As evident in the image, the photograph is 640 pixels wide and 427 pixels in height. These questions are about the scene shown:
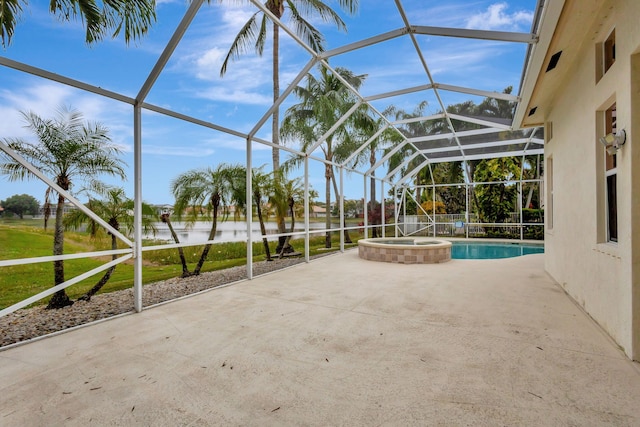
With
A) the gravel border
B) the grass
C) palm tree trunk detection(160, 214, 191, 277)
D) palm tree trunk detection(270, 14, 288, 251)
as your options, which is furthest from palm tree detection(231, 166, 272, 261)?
the grass

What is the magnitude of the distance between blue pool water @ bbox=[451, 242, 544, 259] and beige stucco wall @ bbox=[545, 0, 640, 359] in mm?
5618

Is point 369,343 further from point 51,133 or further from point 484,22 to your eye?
point 484,22

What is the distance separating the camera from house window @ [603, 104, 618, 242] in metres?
3.34

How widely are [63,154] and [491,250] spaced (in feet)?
42.3

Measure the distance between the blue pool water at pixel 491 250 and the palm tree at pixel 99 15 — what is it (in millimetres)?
9984

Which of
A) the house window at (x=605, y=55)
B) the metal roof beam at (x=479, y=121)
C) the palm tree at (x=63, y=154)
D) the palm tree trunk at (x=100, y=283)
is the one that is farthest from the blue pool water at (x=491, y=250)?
the palm tree at (x=63, y=154)

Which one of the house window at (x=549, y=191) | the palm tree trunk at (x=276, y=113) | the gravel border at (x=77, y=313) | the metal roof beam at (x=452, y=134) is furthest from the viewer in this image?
the palm tree trunk at (x=276, y=113)

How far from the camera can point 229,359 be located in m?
2.67

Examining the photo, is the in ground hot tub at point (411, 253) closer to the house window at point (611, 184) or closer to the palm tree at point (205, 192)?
the palm tree at point (205, 192)

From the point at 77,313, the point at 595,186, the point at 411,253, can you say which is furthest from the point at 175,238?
the point at 595,186

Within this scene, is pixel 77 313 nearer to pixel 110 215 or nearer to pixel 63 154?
pixel 110 215

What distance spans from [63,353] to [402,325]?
3234 mm

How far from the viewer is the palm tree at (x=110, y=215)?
4.20 meters

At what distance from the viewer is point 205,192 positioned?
23.0 feet
